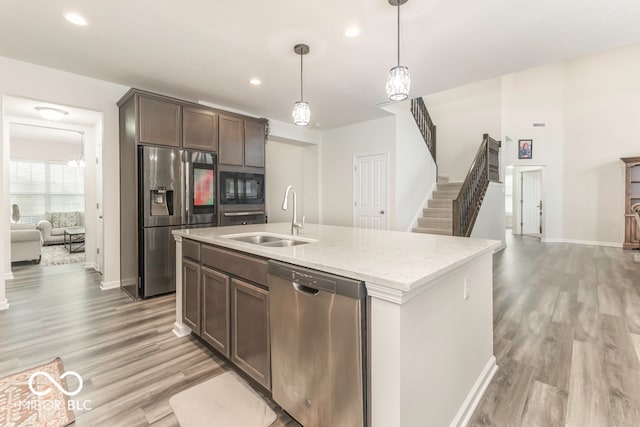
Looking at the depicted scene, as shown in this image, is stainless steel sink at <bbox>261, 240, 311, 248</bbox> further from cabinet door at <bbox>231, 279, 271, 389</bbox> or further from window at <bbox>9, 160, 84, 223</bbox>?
window at <bbox>9, 160, 84, 223</bbox>

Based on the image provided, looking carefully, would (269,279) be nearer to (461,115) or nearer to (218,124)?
(218,124)

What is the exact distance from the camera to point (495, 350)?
7.60 ft

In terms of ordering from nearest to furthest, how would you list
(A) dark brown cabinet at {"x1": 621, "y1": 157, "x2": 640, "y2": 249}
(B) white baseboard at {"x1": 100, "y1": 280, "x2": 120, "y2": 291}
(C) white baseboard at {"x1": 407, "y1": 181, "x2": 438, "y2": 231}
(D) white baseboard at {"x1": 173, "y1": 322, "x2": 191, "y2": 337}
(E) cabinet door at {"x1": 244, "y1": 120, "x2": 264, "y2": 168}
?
(D) white baseboard at {"x1": 173, "y1": 322, "x2": 191, "y2": 337} → (B) white baseboard at {"x1": 100, "y1": 280, "x2": 120, "y2": 291} → (E) cabinet door at {"x1": 244, "y1": 120, "x2": 264, "y2": 168} → (C) white baseboard at {"x1": 407, "y1": 181, "x2": 438, "y2": 231} → (A) dark brown cabinet at {"x1": 621, "y1": 157, "x2": 640, "y2": 249}

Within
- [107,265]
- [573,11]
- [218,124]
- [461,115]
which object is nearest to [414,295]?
[573,11]

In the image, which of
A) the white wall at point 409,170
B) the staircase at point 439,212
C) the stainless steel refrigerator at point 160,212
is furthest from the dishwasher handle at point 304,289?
the staircase at point 439,212

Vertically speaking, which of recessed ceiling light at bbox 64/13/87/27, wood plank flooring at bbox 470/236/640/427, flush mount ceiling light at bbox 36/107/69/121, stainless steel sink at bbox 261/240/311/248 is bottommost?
wood plank flooring at bbox 470/236/640/427

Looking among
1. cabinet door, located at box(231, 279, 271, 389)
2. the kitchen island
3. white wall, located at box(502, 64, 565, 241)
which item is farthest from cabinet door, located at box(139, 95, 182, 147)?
white wall, located at box(502, 64, 565, 241)

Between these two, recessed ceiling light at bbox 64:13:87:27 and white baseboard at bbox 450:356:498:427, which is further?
recessed ceiling light at bbox 64:13:87:27

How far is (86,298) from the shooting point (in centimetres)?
347

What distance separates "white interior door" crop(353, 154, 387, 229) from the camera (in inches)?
216

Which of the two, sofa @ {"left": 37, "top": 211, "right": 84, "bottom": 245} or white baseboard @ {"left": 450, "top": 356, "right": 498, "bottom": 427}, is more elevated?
sofa @ {"left": 37, "top": 211, "right": 84, "bottom": 245}

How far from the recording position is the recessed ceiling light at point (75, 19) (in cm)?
236

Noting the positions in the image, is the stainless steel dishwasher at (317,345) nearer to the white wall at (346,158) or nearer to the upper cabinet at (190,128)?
the upper cabinet at (190,128)

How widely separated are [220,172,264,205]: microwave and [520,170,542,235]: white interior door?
904 centimetres
